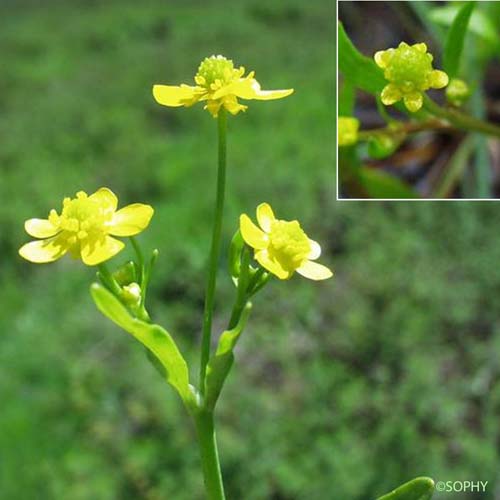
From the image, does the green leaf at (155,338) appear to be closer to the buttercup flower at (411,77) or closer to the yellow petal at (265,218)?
the yellow petal at (265,218)

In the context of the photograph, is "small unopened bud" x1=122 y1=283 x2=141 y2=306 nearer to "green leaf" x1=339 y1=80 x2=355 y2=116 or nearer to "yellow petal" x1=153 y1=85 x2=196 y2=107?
"yellow petal" x1=153 y1=85 x2=196 y2=107

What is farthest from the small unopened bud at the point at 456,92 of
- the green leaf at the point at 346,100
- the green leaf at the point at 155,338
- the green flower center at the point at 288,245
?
the green leaf at the point at 155,338

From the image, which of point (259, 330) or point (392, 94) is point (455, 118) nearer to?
point (392, 94)

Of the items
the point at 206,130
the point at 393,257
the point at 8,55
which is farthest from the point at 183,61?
the point at 393,257

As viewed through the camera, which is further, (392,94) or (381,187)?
(381,187)

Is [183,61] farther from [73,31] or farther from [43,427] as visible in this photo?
[43,427]

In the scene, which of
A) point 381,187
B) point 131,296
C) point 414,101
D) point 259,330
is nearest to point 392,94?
point 414,101
